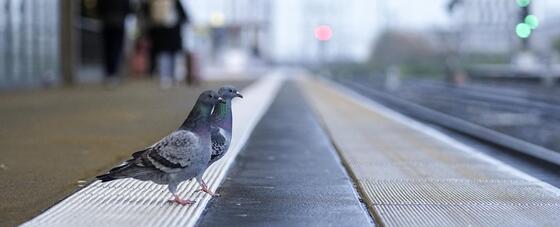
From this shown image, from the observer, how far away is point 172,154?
4.52 metres

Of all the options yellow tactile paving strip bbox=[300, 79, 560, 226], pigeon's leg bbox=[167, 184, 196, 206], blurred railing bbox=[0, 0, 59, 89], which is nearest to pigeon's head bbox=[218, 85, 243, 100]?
pigeon's leg bbox=[167, 184, 196, 206]

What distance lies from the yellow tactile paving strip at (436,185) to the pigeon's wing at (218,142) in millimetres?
980

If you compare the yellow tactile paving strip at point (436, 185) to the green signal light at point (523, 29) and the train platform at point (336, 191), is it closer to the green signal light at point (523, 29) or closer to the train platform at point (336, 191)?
the train platform at point (336, 191)

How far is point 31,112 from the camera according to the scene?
11.3 m

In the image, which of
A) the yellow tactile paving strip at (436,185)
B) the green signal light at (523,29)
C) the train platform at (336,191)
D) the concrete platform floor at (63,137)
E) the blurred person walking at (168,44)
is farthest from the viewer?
the blurred person walking at (168,44)

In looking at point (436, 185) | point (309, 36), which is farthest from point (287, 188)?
point (309, 36)

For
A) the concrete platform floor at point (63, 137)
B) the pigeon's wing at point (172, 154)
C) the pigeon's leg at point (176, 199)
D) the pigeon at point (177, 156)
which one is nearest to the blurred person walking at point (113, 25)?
the concrete platform floor at point (63, 137)

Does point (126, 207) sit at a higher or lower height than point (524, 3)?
lower

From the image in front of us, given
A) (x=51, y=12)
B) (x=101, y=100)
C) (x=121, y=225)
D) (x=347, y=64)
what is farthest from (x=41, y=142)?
(x=347, y=64)

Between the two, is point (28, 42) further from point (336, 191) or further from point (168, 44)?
point (336, 191)

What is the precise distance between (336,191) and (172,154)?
1.58 metres

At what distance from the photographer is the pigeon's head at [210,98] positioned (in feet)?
15.6

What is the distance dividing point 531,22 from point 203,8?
140 feet

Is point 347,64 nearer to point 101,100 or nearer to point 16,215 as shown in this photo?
point 101,100
